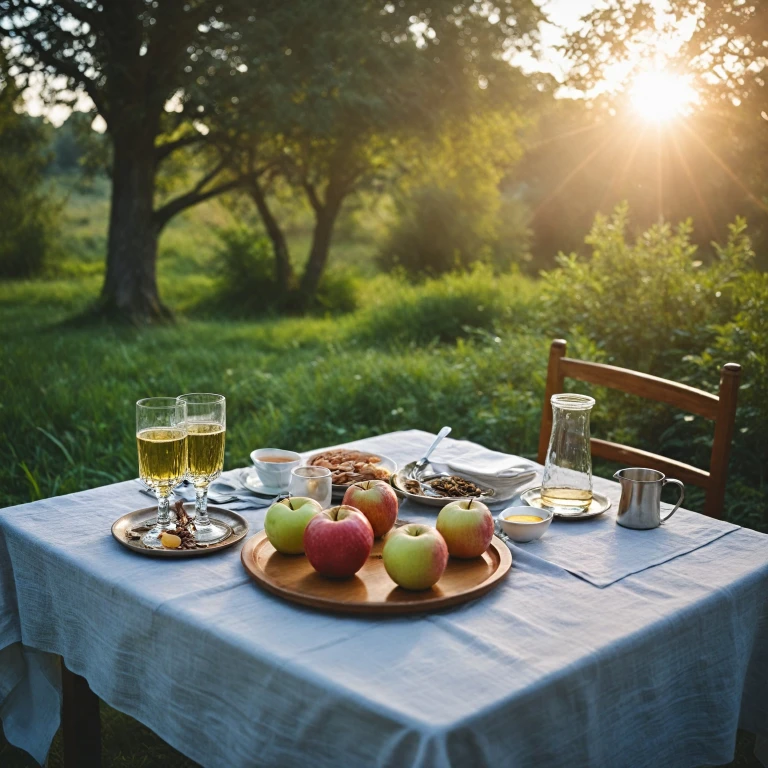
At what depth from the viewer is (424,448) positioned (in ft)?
8.95

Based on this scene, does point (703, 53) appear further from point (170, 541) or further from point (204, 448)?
point (170, 541)

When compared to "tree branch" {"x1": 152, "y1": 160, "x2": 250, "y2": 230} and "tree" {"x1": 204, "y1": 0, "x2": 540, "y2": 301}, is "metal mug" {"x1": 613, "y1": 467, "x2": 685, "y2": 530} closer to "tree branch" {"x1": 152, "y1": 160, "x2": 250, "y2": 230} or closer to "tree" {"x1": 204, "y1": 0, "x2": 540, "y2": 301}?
"tree" {"x1": 204, "y1": 0, "x2": 540, "y2": 301}

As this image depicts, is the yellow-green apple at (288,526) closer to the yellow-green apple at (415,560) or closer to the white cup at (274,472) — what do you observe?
the yellow-green apple at (415,560)

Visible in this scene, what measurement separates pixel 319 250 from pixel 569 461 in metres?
12.3

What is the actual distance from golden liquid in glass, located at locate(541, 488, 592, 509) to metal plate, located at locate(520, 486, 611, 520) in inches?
0.7

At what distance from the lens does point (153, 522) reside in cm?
201

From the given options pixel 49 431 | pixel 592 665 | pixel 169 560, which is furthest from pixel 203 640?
pixel 49 431

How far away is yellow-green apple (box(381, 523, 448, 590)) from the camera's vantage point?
1.60m

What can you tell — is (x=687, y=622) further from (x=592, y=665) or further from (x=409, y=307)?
(x=409, y=307)

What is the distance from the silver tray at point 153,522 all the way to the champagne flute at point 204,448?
33 millimetres

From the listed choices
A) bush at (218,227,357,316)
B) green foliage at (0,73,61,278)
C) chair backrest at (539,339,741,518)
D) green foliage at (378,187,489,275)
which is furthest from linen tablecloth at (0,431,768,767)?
green foliage at (0,73,61,278)

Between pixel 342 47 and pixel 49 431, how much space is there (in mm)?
6326

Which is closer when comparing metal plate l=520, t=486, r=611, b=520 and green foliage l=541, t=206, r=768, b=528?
metal plate l=520, t=486, r=611, b=520

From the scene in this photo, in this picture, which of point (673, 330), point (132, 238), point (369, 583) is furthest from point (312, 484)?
point (132, 238)
